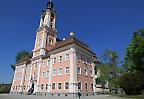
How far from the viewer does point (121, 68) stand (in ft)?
135

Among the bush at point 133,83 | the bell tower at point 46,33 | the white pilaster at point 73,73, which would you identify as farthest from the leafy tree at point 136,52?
the bell tower at point 46,33

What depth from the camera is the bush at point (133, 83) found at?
→ 29.6 m

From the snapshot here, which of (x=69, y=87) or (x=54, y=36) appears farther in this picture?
(x=54, y=36)

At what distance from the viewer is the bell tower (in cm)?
4581

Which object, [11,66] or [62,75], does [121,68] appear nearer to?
[62,75]

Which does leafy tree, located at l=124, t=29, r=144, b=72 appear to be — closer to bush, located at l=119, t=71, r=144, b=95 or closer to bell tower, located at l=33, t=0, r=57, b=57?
bush, located at l=119, t=71, r=144, b=95

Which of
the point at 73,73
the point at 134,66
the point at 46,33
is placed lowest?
the point at 73,73

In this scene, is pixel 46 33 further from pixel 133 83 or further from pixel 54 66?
pixel 133 83

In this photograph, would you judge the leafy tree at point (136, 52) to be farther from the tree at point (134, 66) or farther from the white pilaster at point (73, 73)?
the white pilaster at point (73, 73)

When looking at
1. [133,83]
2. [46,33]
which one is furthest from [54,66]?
[133,83]

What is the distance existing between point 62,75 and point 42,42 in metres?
14.3

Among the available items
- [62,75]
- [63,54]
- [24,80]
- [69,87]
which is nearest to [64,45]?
[63,54]

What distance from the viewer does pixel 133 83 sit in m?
29.7

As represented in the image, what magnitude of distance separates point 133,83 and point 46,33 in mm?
28919
